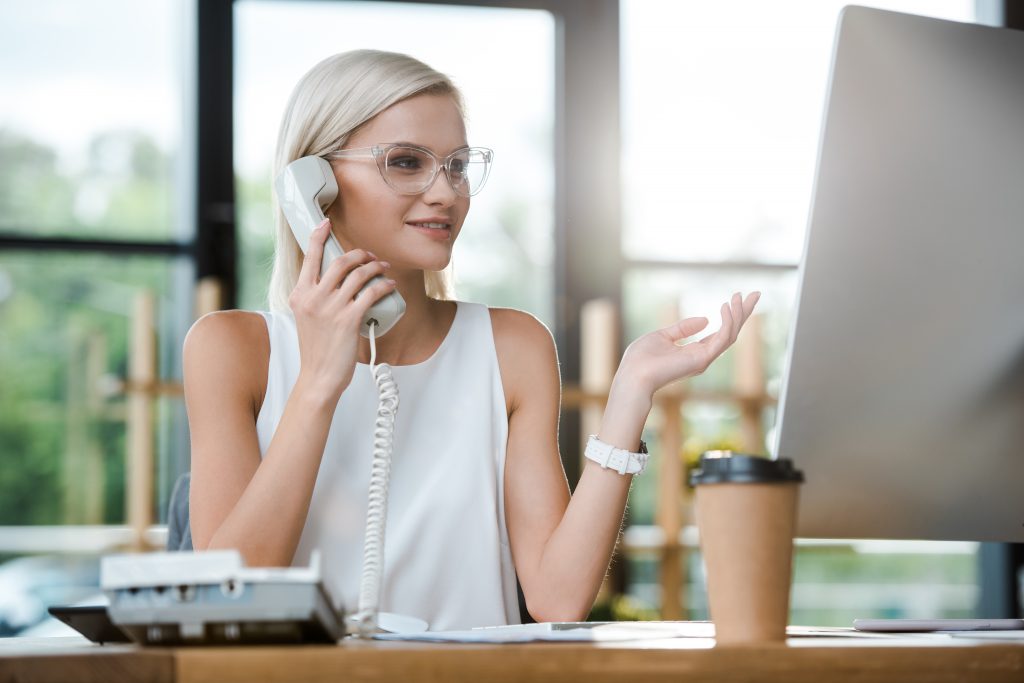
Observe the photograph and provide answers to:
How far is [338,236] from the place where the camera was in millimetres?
1570

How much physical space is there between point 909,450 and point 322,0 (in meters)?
3.41

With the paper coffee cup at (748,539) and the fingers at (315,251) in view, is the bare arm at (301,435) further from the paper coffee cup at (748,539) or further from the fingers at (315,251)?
the paper coffee cup at (748,539)

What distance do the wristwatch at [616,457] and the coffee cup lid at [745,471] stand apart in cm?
52

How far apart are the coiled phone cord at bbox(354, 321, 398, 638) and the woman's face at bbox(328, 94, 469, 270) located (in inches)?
6.7

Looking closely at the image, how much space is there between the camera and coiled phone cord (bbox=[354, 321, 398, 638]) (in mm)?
1058

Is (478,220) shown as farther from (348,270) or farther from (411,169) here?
(348,270)

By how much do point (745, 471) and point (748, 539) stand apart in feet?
0.15

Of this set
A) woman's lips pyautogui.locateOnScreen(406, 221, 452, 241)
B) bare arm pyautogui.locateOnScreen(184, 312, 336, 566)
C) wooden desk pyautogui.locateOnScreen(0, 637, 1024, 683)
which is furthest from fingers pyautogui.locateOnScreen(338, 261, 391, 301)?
wooden desk pyautogui.locateOnScreen(0, 637, 1024, 683)

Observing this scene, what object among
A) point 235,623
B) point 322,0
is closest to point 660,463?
point 322,0

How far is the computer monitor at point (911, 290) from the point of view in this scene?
3.10ft

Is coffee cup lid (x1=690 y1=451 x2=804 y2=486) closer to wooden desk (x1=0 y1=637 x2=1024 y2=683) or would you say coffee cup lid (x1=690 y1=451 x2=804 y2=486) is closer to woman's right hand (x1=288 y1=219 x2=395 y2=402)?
wooden desk (x1=0 y1=637 x2=1024 y2=683)

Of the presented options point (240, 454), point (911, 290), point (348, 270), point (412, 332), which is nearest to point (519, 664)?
point (911, 290)

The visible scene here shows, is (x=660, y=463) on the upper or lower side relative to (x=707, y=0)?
lower

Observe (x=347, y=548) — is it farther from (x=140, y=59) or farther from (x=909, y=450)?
(x=140, y=59)
